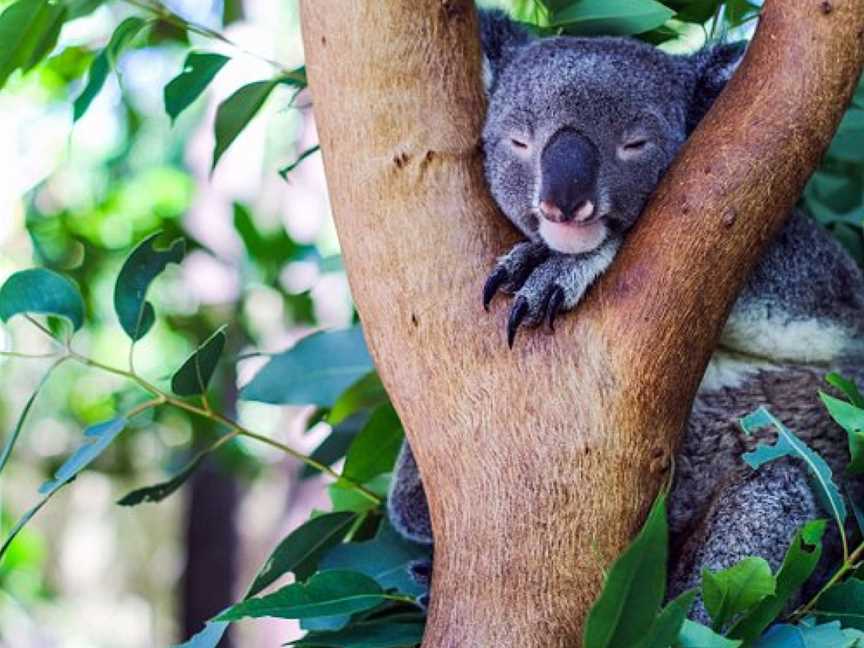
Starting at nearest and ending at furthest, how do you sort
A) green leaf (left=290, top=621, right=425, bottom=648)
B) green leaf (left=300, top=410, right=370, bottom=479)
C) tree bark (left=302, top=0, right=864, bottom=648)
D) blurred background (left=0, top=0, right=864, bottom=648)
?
tree bark (left=302, top=0, right=864, bottom=648)
green leaf (left=290, top=621, right=425, bottom=648)
green leaf (left=300, top=410, right=370, bottom=479)
blurred background (left=0, top=0, right=864, bottom=648)

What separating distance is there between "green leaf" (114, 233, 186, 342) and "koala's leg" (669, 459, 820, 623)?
0.84 m

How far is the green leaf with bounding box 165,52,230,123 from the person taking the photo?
209 centimetres

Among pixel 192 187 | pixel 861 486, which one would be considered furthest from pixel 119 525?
pixel 861 486

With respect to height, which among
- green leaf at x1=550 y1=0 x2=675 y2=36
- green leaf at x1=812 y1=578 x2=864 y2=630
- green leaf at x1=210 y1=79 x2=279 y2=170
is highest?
green leaf at x1=550 y1=0 x2=675 y2=36

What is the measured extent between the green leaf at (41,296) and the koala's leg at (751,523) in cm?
94

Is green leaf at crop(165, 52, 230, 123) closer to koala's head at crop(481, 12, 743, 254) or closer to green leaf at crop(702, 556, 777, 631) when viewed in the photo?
koala's head at crop(481, 12, 743, 254)

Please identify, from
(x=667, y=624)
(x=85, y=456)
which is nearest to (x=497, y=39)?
(x=85, y=456)

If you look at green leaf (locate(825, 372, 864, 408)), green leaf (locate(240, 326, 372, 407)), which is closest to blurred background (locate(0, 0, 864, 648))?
green leaf (locate(240, 326, 372, 407))

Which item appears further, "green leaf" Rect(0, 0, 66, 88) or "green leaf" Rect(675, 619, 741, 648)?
"green leaf" Rect(0, 0, 66, 88)

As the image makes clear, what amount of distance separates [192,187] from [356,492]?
105 inches

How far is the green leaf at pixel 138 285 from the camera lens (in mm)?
1861

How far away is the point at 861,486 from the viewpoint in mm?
1972

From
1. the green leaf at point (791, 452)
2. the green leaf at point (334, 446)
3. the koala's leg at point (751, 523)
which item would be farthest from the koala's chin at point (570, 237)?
the green leaf at point (334, 446)

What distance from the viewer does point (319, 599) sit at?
1628 mm
